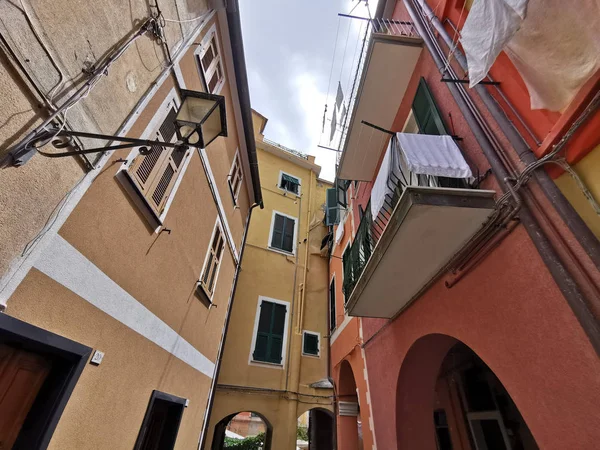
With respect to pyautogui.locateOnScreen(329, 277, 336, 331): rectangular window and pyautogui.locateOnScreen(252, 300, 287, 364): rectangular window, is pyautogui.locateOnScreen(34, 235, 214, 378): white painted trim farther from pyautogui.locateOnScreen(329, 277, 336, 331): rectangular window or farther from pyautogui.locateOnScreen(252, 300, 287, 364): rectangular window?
pyautogui.locateOnScreen(329, 277, 336, 331): rectangular window

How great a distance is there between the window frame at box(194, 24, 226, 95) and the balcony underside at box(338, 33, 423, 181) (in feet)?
9.41

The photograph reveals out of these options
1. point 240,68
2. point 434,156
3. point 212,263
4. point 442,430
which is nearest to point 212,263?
point 212,263

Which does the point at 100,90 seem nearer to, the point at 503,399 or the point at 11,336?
the point at 11,336

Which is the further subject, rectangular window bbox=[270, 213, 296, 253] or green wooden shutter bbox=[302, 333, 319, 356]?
rectangular window bbox=[270, 213, 296, 253]

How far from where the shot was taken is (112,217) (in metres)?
3.21

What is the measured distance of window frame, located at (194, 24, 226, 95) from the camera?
497 centimetres

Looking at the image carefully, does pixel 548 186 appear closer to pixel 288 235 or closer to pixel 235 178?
pixel 235 178

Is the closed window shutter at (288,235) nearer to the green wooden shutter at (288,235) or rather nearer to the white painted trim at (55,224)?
the green wooden shutter at (288,235)

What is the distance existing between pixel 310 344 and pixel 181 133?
9601 mm

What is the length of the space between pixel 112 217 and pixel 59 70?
1.43m

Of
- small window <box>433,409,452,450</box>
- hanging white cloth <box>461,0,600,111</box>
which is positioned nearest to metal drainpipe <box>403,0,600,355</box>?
hanging white cloth <box>461,0,600,111</box>

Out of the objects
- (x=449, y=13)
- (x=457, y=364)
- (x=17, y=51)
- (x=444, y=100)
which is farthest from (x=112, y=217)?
(x=457, y=364)

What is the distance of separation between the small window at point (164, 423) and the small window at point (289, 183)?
1037cm

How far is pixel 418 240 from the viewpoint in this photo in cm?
355
